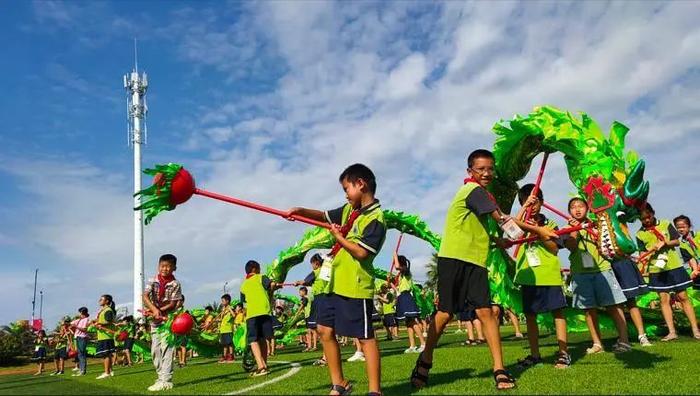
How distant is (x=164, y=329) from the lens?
7.59 m

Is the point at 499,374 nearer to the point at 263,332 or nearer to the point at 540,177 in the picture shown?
the point at 540,177

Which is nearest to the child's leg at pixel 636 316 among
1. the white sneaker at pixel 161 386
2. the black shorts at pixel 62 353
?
the white sneaker at pixel 161 386

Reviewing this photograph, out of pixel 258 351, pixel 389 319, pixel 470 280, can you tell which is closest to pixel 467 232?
pixel 470 280

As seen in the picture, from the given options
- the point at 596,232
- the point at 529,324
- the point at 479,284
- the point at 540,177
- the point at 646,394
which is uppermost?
the point at 540,177

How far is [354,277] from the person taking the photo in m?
4.66

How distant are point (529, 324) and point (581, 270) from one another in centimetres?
132

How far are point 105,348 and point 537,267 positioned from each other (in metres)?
9.53

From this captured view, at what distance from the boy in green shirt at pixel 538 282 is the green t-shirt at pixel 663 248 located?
2.93 metres

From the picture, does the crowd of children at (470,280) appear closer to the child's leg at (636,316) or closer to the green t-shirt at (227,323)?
the child's leg at (636,316)

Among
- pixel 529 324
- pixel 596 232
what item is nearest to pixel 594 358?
pixel 529 324

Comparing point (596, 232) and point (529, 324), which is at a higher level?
point (596, 232)

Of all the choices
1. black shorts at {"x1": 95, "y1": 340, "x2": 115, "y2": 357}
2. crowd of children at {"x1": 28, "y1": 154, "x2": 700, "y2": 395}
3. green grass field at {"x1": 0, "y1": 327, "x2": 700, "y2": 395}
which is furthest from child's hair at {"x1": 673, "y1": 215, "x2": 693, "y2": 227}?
black shorts at {"x1": 95, "y1": 340, "x2": 115, "y2": 357}

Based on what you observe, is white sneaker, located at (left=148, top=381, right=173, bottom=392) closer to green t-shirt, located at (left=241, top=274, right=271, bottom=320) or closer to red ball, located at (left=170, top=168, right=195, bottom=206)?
green t-shirt, located at (left=241, top=274, right=271, bottom=320)

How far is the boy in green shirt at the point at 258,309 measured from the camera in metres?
8.65
